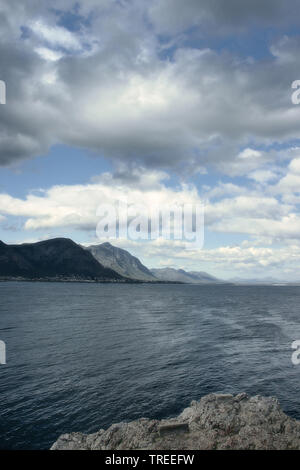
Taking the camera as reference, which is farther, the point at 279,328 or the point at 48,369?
the point at 279,328

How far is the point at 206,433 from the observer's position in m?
23.9

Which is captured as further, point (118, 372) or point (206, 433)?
point (118, 372)

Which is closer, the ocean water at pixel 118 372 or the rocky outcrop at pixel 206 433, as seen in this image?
the rocky outcrop at pixel 206 433

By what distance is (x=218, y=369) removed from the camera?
46938 mm

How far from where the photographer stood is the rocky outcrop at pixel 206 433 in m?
22.3

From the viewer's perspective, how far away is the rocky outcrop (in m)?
22.3

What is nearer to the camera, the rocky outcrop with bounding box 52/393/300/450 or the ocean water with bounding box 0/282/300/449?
the rocky outcrop with bounding box 52/393/300/450

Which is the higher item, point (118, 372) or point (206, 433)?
point (206, 433)

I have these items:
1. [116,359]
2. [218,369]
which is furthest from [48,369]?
[218,369]

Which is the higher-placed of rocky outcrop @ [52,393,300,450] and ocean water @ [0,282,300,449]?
rocky outcrop @ [52,393,300,450]
